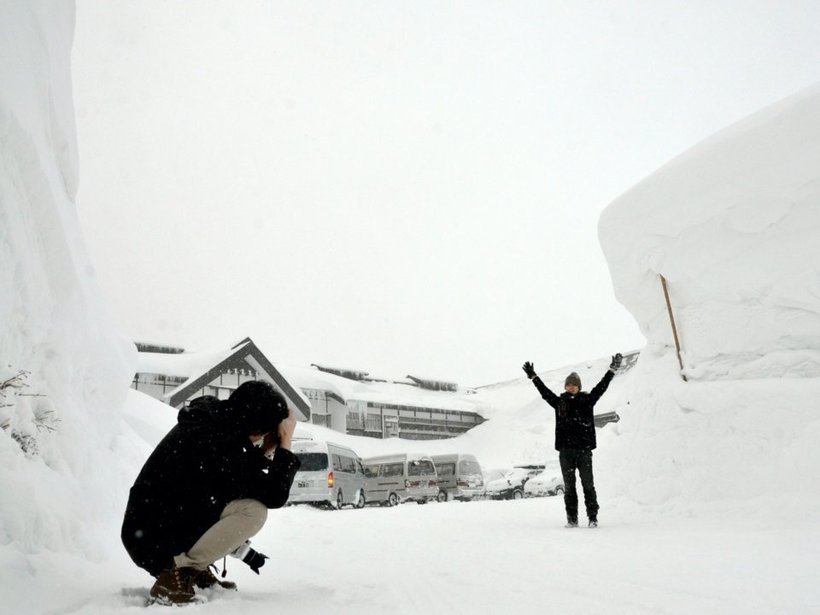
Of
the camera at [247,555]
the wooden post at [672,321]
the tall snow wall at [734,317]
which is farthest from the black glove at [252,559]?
the wooden post at [672,321]

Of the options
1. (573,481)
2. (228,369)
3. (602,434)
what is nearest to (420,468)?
(602,434)

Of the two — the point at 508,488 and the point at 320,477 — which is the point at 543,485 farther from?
the point at 320,477

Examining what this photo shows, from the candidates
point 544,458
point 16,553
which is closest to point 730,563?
point 16,553

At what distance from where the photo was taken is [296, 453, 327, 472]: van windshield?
51.8 feet

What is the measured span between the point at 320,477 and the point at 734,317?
11.3 metres

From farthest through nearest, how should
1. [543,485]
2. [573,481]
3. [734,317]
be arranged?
[543,485]
[734,317]
[573,481]

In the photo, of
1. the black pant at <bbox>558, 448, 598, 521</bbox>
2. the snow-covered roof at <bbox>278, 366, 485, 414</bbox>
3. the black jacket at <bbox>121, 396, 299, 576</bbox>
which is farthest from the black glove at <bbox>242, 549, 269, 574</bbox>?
the snow-covered roof at <bbox>278, 366, 485, 414</bbox>

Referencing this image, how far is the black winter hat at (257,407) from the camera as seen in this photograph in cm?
298

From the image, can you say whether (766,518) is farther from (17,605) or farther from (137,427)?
(137,427)

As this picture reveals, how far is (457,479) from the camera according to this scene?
23000mm

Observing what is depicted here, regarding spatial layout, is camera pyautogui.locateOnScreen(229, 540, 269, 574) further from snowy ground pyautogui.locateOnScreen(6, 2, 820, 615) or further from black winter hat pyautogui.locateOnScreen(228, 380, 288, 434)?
black winter hat pyautogui.locateOnScreen(228, 380, 288, 434)

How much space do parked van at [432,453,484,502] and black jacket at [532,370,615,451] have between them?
1618 centimetres

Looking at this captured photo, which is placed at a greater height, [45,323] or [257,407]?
[45,323]

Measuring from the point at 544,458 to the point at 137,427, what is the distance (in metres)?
30.9
